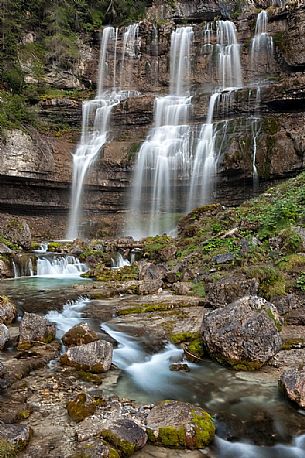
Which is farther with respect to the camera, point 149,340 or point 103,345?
point 149,340

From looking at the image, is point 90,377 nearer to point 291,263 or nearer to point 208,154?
point 291,263

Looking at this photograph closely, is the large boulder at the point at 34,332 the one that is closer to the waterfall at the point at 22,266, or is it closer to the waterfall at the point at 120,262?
the waterfall at the point at 22,266

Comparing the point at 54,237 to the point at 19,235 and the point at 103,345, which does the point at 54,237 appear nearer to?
the point at 19,235

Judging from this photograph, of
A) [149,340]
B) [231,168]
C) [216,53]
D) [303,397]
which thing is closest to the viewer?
[303,397]

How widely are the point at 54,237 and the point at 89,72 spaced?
15.8m

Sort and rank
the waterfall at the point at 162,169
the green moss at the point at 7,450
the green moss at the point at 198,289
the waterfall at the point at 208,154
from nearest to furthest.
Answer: the green moss at the point at 7,450
the green moss at the point at 198,289
the waterfall at the point at 208,154
the waterfall at the point at 162,169

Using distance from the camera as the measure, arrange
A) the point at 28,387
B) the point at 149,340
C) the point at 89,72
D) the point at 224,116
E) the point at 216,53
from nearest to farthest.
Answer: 1. the point at 28,387
2. the point at 149,340
3. the point at 224,116
4. the point at 216,53
5. the point at 89,72

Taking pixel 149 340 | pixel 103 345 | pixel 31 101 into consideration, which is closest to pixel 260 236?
pixel 149 340

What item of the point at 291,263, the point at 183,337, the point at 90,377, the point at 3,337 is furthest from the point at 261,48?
the point at 90,377

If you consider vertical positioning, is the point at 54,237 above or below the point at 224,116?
below

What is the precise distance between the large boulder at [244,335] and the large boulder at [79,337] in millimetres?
2059

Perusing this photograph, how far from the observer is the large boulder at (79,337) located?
7.17 meters

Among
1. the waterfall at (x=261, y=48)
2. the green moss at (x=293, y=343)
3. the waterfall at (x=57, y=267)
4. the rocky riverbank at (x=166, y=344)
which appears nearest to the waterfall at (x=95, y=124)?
the waterfall at (x=57, y=267)

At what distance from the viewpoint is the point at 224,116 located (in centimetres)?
2644
